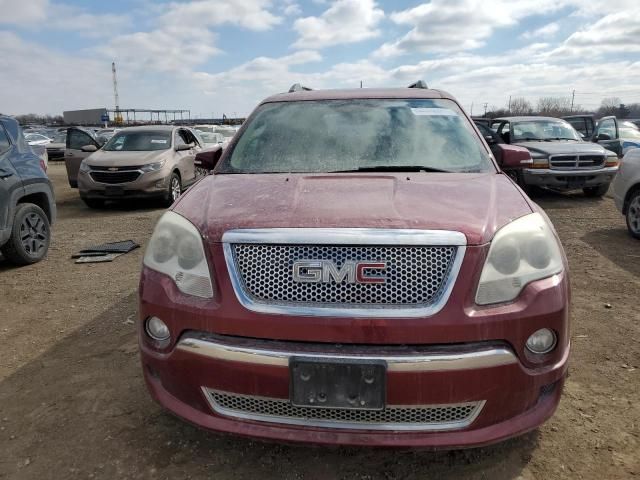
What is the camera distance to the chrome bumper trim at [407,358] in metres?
1.84

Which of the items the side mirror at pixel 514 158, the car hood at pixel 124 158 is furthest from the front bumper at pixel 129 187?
the side mirror at pixel 514 158

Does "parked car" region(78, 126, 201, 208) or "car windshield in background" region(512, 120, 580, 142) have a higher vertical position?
"car windshield in background" region(512, 120, 580, 142)

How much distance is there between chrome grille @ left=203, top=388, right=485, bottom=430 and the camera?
1936 millimetres

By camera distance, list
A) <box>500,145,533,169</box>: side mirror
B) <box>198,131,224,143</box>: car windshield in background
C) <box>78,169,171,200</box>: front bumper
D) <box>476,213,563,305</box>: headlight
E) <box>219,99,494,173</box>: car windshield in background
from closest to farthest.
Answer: <box>476,213,563,305</box>: headlight < <box>219,99,494,173</box>: car windshield in background < <box>500,145,533,169</box>: side mirror < <box>78,169,171,200</box>: front bumper < <box>198,131,224,143</box>: car windshield in background

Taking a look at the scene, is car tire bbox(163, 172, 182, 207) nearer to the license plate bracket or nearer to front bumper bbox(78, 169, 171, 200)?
front bumper bbox(78, 169, 171, 200)

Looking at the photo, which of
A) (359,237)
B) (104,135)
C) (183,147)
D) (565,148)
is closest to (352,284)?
(359,237)

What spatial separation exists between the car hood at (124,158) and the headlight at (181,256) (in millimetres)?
8099

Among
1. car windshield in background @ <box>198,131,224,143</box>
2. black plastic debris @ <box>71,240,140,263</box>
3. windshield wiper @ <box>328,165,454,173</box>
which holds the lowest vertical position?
black plastic debris @ <box>71,240,140,263</box>

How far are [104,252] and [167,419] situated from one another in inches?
166

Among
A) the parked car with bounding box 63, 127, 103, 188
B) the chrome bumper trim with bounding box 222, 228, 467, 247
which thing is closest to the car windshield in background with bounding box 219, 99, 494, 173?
the chrome bumper trim with bounding box 222, 228, 467, 247

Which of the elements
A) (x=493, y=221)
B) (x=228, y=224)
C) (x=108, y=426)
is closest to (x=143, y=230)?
(x=108, y=426)

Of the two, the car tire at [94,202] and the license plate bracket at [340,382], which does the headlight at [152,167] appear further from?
the license plate bracket at [340,382]

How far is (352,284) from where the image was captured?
1921mm

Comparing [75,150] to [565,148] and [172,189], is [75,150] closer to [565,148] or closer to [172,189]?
[172,189]
